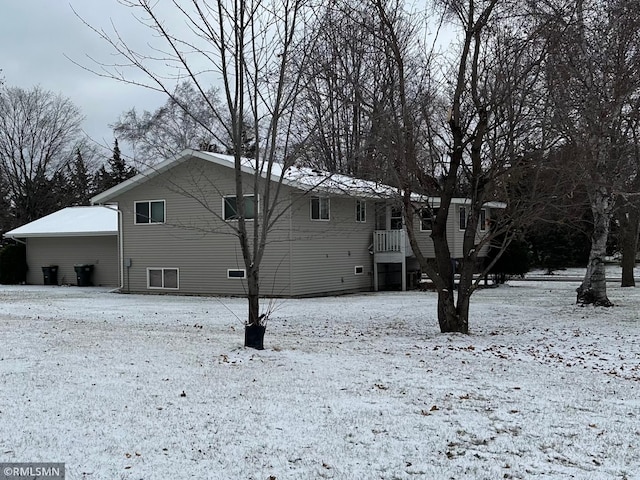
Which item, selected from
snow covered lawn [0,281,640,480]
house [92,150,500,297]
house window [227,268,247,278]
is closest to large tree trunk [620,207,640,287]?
house [92,150,500,297]

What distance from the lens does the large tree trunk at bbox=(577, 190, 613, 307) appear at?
1764cm

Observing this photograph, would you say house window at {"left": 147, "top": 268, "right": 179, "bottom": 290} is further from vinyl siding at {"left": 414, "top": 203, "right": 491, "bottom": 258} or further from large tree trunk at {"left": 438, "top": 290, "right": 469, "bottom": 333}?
large tree trunk at {"left": 438, "top": 290, "right": 469, "bottom": 333}

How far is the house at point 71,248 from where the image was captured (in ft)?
86.8

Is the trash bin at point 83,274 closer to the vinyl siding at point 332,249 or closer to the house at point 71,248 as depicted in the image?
the house at point 71,248

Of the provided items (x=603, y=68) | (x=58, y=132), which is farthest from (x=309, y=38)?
(x=58, y=132)

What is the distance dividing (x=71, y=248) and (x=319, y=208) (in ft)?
39.0

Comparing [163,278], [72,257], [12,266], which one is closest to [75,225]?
[72,257]

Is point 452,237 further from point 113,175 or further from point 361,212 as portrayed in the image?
point 113,175

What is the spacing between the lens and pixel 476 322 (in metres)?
14.4

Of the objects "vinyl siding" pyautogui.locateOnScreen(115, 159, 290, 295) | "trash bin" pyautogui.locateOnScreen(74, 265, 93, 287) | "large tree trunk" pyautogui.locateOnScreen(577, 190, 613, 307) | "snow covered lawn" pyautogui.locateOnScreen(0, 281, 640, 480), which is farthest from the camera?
"trash bin" pyautogui.locateOnScreen(74, 265, 93, 287)

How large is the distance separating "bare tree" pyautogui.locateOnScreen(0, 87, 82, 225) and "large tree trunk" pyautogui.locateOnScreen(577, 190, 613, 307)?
3475 cm

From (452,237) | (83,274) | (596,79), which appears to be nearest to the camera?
(596,79)

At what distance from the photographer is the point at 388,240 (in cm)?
2458

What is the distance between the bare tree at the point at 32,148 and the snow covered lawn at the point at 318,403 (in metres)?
32.2
